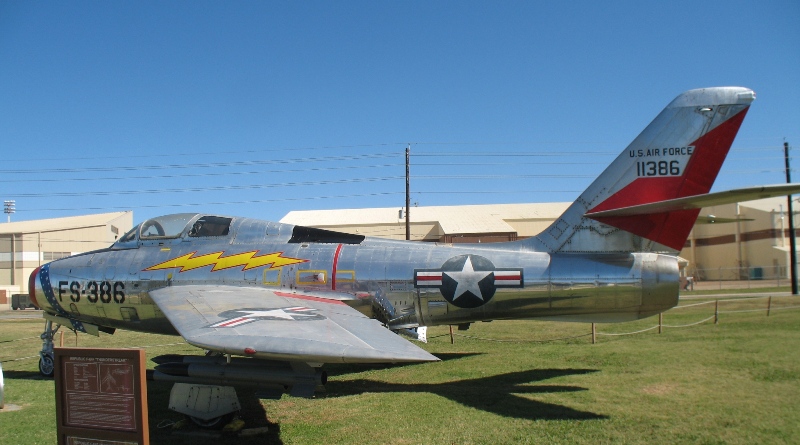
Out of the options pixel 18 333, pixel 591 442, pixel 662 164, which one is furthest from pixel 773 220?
pixel 18 333

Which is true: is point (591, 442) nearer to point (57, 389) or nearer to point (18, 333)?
point (57, 389)

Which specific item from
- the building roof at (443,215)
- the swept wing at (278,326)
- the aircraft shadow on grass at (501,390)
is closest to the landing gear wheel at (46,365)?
the swept wing at (278,326)

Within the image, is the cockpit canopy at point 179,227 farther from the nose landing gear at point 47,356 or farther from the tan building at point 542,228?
the tan building at point 542,228

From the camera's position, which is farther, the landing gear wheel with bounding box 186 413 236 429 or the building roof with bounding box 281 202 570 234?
the building roof with bounding box 281 202 570 234

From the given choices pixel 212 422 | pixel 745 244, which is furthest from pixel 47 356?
pixel 745 244

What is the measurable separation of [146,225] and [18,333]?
41.0 ft

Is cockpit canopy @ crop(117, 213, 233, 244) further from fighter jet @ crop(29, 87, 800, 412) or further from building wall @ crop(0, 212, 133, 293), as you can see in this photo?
building wall @ crop(0, 212, 133, 293)

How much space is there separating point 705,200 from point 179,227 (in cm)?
812

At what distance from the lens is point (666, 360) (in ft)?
33.7

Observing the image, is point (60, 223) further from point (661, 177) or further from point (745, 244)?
point (745, 244)

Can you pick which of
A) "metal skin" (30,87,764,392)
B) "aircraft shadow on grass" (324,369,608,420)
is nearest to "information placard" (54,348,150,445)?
"metal skin" (30,87,764,392)

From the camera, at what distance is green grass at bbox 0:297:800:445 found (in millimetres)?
6441

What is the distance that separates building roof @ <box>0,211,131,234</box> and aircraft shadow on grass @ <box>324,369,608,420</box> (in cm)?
4401

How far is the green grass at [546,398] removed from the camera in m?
6.44
